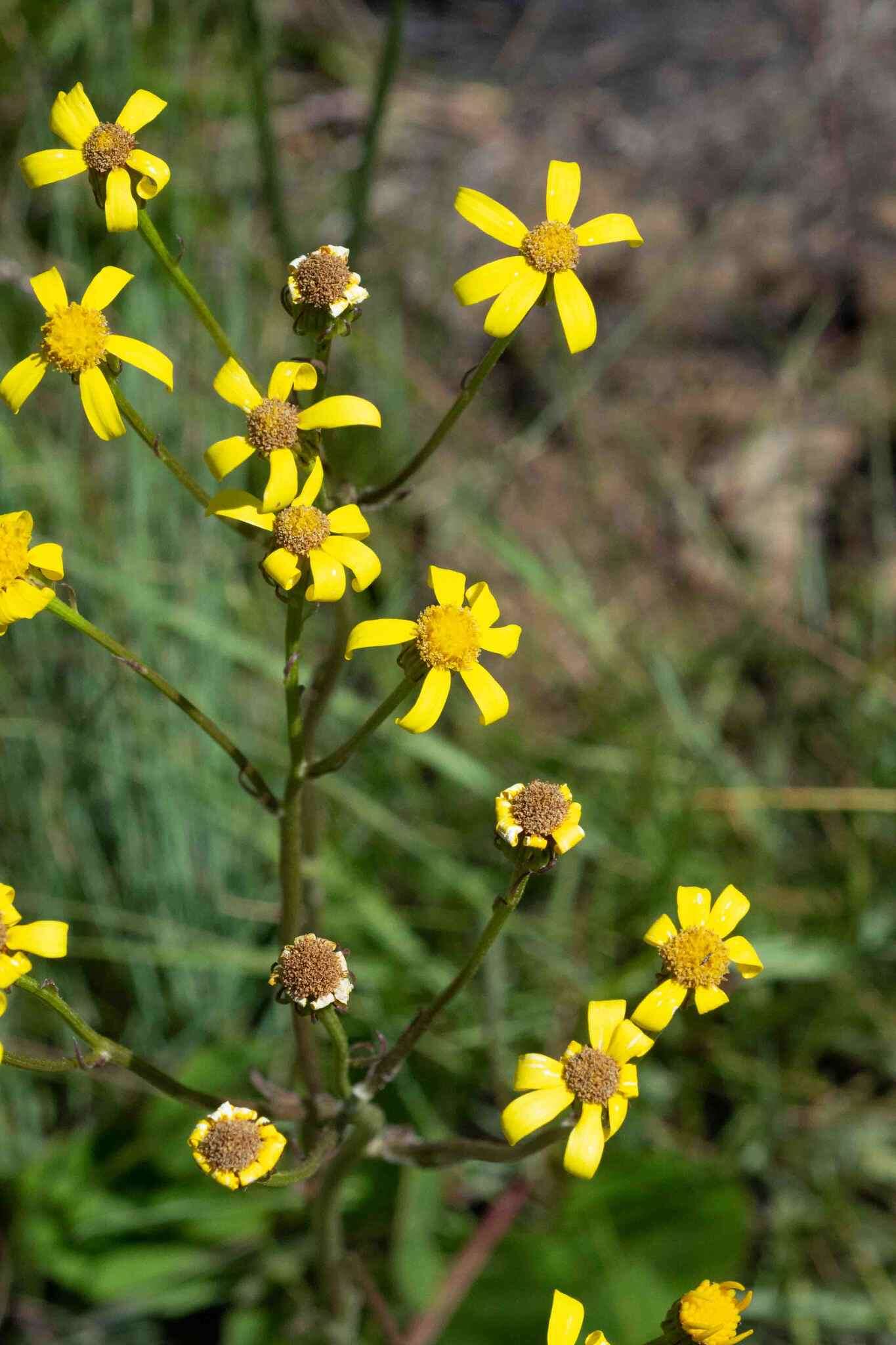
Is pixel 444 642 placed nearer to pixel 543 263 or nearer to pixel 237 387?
pixel 237 387

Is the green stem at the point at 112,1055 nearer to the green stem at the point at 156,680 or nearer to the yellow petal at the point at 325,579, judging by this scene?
the green stem at the point at 156,680

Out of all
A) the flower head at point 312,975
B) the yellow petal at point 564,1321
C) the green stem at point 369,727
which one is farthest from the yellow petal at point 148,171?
the yellow petal at point 564,1321

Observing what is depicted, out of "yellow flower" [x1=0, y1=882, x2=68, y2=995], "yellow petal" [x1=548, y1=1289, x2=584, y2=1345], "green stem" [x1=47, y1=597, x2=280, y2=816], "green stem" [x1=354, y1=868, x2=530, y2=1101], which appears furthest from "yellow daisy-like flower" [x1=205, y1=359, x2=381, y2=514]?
"yellow petal" [x1=548, y1=1289, x2=584, y2=1345]

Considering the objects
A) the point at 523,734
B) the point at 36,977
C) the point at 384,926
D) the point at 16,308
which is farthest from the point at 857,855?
the point at 16,308

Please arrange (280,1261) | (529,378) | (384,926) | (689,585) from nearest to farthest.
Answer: (280,1261), (384,926), (689,585), (529,378)

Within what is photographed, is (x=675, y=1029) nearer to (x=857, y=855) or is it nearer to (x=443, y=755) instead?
(x=857, y=855)

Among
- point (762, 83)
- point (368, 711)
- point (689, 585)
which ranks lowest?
point (368, 711)
